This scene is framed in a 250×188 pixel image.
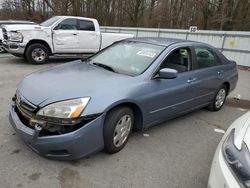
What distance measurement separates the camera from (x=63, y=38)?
848cm

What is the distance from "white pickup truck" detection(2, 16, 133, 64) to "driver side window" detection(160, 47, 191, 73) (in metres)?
5.92

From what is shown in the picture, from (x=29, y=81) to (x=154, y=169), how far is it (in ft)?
6.61

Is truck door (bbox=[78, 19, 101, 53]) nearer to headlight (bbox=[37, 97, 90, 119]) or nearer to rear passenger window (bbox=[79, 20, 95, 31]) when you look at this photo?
rear passenger window (bbox=[79, 20, 95, 31])

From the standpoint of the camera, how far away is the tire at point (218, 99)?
15.4 ft

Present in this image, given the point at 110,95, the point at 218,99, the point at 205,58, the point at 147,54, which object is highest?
the point at 147,54

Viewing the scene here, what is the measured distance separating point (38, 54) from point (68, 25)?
5.29 feet

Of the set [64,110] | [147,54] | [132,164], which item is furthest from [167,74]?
[64,110]

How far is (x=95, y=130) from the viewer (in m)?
2.53

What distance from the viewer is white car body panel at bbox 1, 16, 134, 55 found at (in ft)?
25.5

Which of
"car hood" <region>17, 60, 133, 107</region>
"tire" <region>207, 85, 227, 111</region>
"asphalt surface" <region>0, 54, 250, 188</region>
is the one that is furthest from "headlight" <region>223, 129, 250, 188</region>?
"tire" <region>207, 85, 227, 111</region>

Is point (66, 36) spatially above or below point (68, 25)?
below

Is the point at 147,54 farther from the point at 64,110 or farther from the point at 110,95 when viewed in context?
the point at 64,110

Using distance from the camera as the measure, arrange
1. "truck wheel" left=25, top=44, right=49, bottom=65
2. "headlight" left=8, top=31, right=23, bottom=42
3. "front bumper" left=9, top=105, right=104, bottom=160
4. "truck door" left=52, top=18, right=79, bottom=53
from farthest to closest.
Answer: "truck door" left=52, top=18, right=79, bottom=53 → "truck wheel" left=25, top=44, right=49, bottom=65 → "headlight" left=8, top=31, right=23, bottom=42 → "front bumper" left=9, top=105, right=104, bottom=160

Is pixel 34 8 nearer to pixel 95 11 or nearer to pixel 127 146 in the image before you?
pixel 95 11
